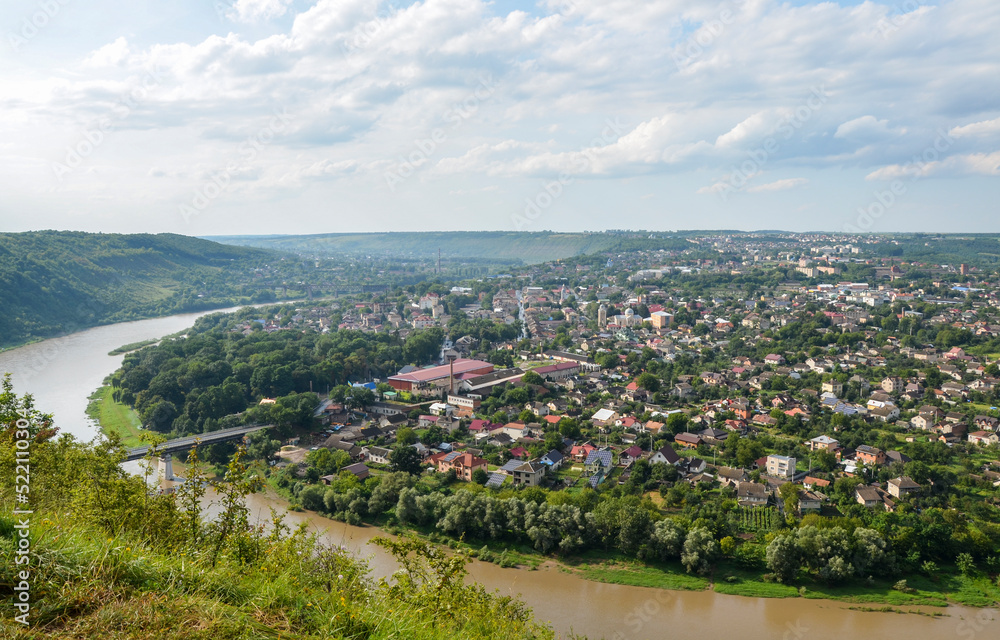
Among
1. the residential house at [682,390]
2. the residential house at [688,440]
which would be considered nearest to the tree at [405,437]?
the residential house at [688,440]

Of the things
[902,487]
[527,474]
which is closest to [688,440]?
[902,487]

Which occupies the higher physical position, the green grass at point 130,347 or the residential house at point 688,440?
the green grass at point 130,347

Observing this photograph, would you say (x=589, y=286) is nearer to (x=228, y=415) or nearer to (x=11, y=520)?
(x=228, y=415)

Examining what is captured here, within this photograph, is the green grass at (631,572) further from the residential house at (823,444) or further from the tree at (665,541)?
the residential house at (823,444)

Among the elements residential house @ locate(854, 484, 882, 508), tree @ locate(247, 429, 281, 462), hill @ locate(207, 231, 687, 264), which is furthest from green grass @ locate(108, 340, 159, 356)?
hill @ locate(207, 231, 687, 264)

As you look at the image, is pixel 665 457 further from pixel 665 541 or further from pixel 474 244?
pixel 474 244

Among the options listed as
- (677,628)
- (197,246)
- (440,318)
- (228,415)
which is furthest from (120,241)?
(677,628)
